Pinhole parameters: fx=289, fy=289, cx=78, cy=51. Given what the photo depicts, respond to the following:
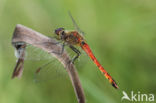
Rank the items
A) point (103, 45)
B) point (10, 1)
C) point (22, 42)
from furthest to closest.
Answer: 1. point (10, 1)
2. point (103, 45)
3. point (22, 42)

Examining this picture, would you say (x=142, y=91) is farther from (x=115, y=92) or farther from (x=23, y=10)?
(x=23, y=10)

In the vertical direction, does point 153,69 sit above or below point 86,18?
below

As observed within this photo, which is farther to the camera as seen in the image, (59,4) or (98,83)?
(59,4)

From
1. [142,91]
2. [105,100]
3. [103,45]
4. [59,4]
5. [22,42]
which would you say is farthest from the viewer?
[59,4]

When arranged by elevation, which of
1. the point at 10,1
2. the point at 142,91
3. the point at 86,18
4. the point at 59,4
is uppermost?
the point at 10,1

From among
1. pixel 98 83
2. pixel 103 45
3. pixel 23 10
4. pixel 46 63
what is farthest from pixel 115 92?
pixel 23 10

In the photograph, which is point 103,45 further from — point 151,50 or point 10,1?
point 10,1
